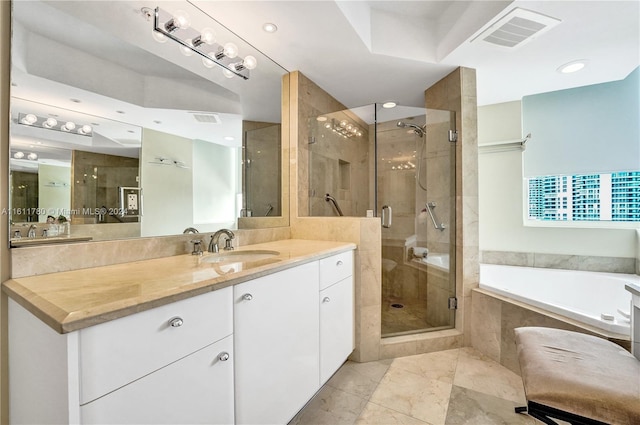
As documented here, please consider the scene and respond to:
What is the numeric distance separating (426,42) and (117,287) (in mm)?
2541

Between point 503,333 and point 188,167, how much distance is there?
2.42m

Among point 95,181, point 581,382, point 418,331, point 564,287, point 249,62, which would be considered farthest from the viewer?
point 564,287

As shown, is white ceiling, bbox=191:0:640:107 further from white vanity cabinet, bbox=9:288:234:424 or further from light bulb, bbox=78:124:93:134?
white vanity cabinet, bbox=9:288:234:424

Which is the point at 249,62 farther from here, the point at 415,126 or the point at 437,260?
the point at 437,260

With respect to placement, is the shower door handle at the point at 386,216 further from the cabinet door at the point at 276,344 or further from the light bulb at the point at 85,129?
the light bulb at the point at 85,129

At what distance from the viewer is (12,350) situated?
89 cm

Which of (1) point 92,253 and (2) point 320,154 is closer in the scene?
(1) point 92,253

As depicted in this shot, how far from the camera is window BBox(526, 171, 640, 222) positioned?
2385 mm

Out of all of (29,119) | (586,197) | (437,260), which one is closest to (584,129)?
(586,197)

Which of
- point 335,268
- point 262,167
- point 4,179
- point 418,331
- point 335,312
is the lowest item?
point 418,331

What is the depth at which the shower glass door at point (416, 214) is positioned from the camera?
237 centimetres

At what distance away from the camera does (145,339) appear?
2.33ft

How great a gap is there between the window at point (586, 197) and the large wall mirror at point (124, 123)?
2.97 m

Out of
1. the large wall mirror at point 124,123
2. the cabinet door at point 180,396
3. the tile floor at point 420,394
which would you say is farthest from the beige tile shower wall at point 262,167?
the tile floor at point 420,394
